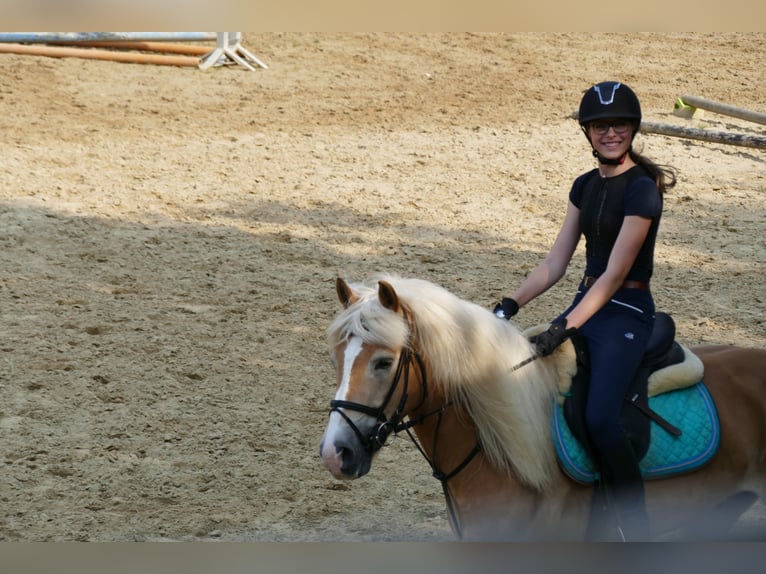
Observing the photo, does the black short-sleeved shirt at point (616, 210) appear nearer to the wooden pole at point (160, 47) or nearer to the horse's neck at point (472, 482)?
the horse's neck at point (472, 482)

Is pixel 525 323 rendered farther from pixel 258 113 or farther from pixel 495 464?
pixel 258 113

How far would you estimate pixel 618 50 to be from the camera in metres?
14.7

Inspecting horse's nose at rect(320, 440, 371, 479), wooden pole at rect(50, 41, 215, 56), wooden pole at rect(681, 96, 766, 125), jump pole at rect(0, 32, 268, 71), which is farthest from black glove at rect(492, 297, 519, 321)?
wooden pole at rect(50, 41, 215, 56)

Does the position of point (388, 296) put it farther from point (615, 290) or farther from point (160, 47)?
point (160, 47)

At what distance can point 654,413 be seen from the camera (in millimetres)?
3600

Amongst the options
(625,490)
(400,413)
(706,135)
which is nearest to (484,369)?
(400,413)

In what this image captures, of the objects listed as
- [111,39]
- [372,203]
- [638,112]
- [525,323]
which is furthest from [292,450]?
[111,39]

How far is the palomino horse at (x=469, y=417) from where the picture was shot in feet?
10.6

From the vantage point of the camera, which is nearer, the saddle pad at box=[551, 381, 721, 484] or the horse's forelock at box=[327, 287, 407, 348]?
the horse's forelock at box=[327, 287, 407, 348]

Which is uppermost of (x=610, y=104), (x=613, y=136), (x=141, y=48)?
(x=610, y=104)

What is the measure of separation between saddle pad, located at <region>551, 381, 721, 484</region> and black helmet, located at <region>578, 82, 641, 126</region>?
1.13 metres

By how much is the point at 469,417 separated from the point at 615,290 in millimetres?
761

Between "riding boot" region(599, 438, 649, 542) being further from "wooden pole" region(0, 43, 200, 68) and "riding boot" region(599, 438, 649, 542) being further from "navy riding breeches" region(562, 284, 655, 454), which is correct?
"wooden pole" region(0, 43, 200, 68)

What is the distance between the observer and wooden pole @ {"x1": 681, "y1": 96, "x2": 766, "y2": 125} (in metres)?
11.5
